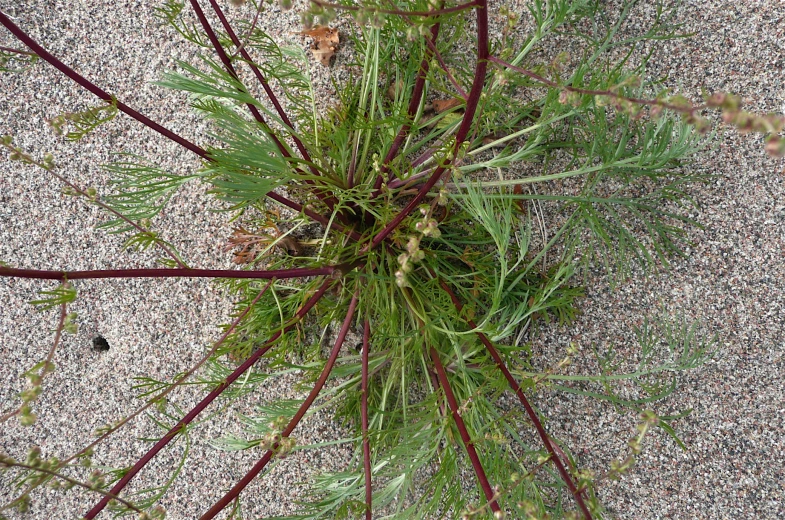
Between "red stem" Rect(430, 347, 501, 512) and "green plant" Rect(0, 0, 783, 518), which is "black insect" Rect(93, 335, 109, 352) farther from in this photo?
"red stem" Rect(430, 347, 501, 512)

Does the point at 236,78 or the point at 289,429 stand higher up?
the point at 236,78

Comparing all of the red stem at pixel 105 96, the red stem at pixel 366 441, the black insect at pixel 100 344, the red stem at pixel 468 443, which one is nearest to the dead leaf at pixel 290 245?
the red stem at pixel 105 96

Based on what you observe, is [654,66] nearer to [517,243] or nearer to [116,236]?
[517,243]

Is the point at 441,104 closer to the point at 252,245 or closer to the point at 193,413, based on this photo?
the point at 252,245

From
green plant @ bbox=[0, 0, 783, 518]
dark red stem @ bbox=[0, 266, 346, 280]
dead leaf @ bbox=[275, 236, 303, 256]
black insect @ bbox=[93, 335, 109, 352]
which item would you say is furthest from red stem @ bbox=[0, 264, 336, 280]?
black insect @ bbox=[93, 335, 109, 352]

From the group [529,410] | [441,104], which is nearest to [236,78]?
[441,104]
